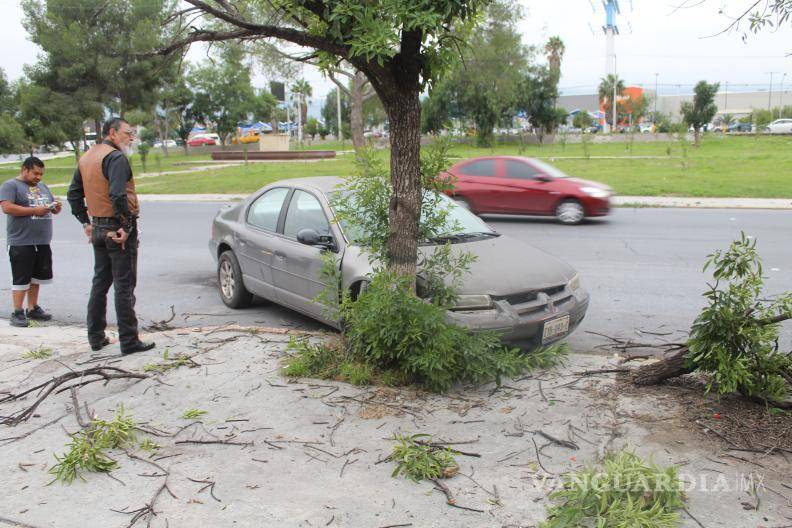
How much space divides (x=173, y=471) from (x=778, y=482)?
3.16 m

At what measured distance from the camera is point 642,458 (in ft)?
12.6

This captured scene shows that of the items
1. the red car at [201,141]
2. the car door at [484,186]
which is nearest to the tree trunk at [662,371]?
the car door at [484,186]

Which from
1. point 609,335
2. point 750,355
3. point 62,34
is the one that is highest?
point 62,34

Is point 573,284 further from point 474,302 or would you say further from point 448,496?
point 448,496

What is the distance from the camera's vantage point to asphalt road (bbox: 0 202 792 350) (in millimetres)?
7516

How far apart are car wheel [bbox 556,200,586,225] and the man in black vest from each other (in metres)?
Result: 10.3

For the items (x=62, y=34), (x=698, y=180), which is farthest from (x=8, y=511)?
(x=62, y=34)

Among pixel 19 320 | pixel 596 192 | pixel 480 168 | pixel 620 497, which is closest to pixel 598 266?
pixel 596 192

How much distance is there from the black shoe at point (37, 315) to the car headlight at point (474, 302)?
5.02 meters

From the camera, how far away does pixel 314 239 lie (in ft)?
20.3

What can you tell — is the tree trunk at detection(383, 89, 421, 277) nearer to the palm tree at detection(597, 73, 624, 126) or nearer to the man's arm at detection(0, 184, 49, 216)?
the man's arm at detection(0, 184, 49, 216)

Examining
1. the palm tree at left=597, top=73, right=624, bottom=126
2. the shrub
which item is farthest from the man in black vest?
the palm tree at left=597, top=73, right=624, bottom=126

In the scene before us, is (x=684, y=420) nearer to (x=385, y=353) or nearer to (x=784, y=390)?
(x=784, y=390)

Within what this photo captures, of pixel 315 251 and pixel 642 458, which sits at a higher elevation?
pixel 315 251
